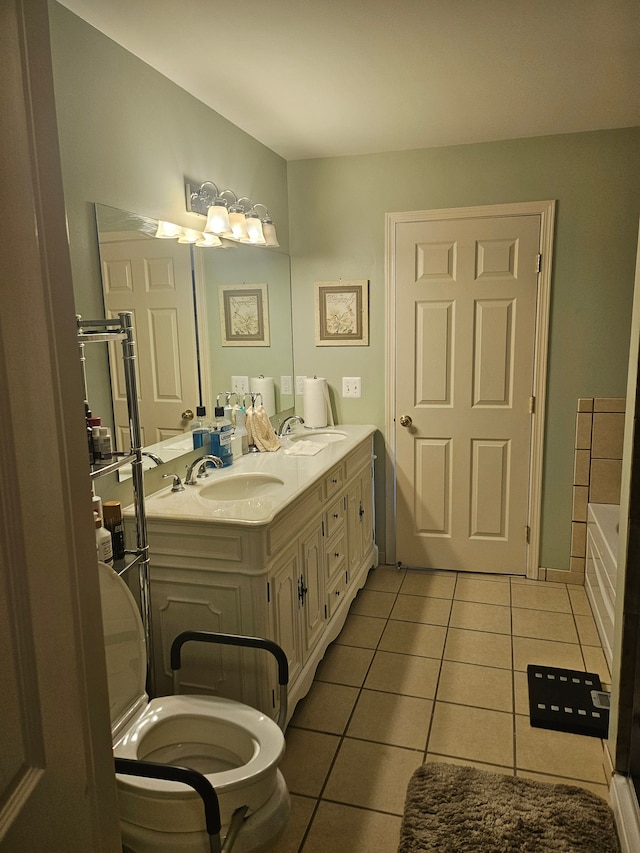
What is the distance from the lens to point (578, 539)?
3.55 metres

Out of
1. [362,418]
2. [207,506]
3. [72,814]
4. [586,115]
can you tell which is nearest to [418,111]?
[586,115]

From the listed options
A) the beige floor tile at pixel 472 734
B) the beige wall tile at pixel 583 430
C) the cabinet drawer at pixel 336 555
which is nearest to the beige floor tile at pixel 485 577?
the beige wall tile at pixel 583 430

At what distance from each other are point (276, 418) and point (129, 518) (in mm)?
1601

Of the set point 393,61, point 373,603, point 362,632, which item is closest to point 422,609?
point 373,603

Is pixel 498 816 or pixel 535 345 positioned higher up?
Result: pixel 535 345

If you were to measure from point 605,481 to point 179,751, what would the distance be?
2.65 metres

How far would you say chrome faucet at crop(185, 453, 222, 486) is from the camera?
2.46 meters

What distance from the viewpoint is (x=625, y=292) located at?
3.27 meters

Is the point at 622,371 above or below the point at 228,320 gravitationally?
below

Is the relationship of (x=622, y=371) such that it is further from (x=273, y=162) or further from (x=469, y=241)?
(x=273, y=162)

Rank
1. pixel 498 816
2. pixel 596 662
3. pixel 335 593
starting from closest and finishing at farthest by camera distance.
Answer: pixel 498 816
pixel 596 662
pixel 335 593

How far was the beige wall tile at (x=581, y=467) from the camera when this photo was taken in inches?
135

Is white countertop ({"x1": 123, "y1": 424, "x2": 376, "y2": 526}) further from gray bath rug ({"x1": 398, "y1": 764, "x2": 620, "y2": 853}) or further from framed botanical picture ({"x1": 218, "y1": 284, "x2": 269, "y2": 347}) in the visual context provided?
gray bath rug ({"x1": 398, "y1": 764, "x2": 620, "y2": 853})

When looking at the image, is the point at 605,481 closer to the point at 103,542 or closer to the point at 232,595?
the point at 232,595
